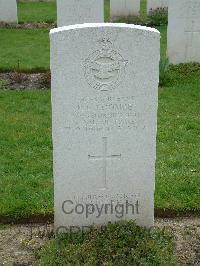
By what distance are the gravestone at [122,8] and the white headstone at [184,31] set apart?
6.19m

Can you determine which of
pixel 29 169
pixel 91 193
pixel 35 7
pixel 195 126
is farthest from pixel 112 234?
pixel 35 7

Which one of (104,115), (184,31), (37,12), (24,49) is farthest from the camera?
(37,12)

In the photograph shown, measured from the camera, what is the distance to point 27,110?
8391 millimetres

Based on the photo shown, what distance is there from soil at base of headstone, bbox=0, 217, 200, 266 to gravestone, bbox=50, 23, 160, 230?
27 centimetres

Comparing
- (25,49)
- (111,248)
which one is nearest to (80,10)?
(25,49)

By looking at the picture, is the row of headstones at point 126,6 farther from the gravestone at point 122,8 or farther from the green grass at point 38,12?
the green grass at point 38,12

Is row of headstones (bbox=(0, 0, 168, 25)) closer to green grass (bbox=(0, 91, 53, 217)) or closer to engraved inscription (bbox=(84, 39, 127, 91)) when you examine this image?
green grass (bbox=(0, 91, 53, 217))

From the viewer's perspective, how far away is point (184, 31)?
1042 cm

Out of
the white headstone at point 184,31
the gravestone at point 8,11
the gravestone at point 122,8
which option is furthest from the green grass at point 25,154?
the gravestone at point 122,8

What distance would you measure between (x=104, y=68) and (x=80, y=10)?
652 cm

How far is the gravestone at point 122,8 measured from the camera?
16.5 meters

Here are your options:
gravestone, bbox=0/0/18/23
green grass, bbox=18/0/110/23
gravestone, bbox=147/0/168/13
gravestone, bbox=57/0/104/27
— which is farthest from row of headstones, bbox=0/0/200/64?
gravestone, bbox=147/0/168/13

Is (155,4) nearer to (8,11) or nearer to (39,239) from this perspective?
(8,11)

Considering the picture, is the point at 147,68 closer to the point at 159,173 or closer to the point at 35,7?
the point at 159,173
